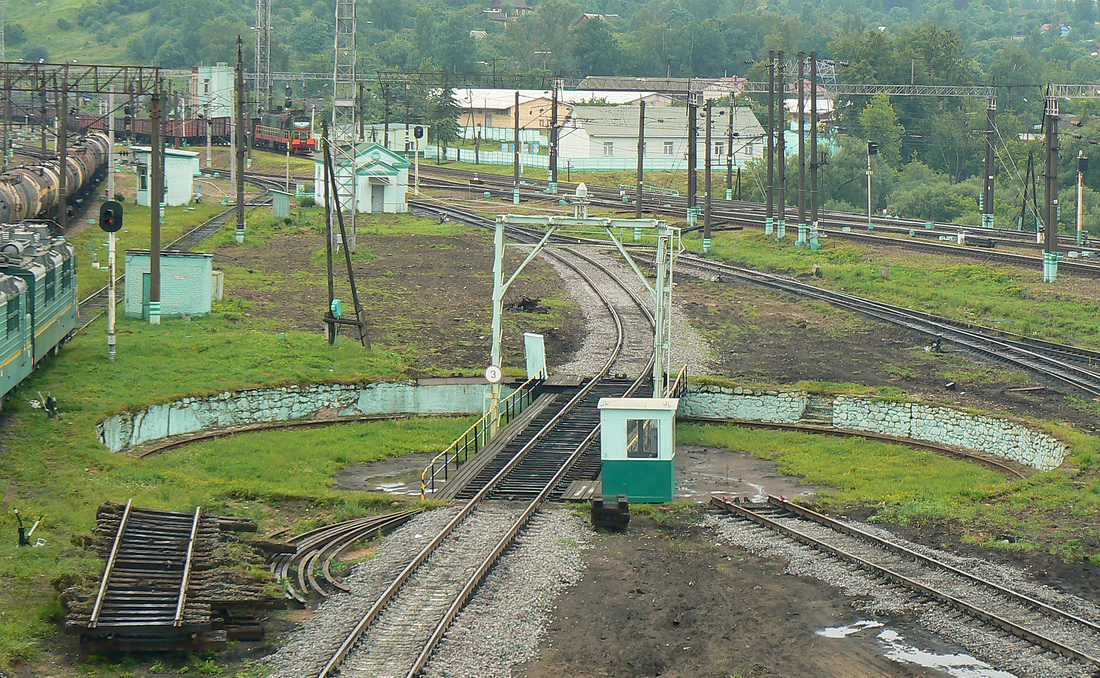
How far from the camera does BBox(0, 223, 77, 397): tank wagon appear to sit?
27844 mm

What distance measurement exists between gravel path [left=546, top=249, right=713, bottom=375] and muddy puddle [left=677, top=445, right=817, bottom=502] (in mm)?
6939

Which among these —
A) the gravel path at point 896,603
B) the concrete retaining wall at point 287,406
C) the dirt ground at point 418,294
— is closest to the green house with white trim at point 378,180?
the dirt ground at point 418,294

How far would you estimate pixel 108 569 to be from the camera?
1784 centimetres

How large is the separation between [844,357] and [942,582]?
71.9 feet

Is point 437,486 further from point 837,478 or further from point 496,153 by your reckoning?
point 496,153

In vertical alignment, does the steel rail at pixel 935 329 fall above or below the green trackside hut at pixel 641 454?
above

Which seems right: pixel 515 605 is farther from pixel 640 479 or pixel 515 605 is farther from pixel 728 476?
pixel 728 476

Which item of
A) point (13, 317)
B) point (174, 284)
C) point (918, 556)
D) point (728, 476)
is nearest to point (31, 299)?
point (13, 317)

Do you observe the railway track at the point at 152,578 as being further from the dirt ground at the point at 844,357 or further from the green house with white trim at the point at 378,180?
the green house with white trim at the point at 378,180

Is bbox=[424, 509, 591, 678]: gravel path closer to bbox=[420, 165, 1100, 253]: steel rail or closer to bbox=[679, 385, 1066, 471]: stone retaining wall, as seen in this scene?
bbox=[679, 385, 1066, 471]: stone retaining wall

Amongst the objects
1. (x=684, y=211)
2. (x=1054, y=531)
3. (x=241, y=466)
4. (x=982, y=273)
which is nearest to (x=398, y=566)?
(x=241, y=466)

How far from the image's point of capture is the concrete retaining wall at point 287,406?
30422 millimetres

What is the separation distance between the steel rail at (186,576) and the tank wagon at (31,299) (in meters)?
8.98

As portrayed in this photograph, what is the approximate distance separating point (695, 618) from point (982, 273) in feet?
133
